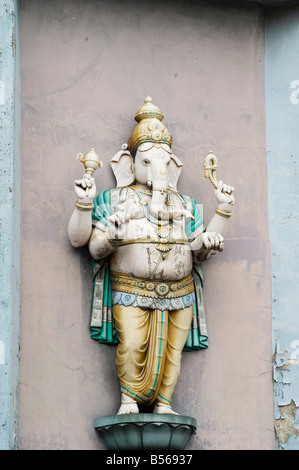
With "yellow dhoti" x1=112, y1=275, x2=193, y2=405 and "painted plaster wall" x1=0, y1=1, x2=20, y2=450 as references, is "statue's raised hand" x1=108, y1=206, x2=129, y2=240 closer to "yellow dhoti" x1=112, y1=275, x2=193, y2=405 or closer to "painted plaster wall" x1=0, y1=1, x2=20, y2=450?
"yellow dhoti" x1=112, y1=275, x2=193, y2=405

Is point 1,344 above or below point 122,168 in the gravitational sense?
below

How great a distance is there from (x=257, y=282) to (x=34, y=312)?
1.65m

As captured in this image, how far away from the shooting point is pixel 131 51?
27.0 feet

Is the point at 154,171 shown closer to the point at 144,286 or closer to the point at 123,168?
the point at 123,168

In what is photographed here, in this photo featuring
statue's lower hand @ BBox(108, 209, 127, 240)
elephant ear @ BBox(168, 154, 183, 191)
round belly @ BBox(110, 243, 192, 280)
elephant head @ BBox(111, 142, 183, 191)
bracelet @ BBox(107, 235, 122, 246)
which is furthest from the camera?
elephant ear @ BBox(168, 154, 183, 191)

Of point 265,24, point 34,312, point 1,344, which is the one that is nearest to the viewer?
point 1,344

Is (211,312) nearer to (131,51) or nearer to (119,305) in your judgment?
(119,305)

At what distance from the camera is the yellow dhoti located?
7.39 meters

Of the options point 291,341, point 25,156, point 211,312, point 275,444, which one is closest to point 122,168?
point 25,156

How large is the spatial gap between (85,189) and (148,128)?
2.44 feet

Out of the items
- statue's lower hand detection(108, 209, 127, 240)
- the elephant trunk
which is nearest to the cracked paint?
the elephant trunk

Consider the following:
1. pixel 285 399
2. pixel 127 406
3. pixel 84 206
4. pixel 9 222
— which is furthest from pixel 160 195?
pixel 285 399

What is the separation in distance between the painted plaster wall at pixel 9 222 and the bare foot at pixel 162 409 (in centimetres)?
94
